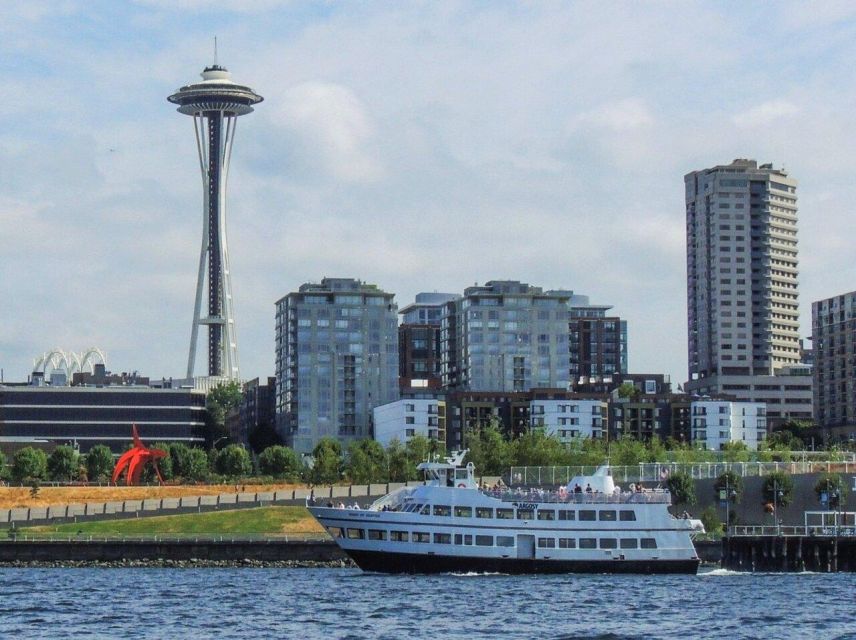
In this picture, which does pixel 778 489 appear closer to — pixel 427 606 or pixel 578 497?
pixel 578 497

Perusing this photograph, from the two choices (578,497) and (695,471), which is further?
(695,471)

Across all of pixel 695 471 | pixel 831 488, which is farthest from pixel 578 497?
pixel 695 471

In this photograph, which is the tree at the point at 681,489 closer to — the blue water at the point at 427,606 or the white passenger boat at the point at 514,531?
the blue water at the point at 427,606

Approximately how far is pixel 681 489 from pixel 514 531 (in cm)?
4384

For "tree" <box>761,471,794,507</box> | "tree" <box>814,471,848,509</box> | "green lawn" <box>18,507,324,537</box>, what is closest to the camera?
"tree" <box>814,471,848,509</box>

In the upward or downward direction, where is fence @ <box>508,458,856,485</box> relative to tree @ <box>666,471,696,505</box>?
upward

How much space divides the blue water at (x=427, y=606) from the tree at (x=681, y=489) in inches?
1288

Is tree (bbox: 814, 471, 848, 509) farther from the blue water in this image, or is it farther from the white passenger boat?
the white passenger boat

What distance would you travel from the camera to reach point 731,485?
172500 mm

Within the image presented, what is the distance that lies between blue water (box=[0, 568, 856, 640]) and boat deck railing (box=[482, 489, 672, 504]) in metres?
5.77

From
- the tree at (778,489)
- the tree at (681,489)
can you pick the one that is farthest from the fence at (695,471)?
the tree at (778,489)

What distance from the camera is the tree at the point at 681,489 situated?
17212cm

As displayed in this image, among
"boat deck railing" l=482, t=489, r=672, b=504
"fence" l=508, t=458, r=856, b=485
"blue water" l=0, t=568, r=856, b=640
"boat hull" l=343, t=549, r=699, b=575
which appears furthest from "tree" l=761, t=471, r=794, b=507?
"boat deck railing" l=482, t=489, r=672, b=504

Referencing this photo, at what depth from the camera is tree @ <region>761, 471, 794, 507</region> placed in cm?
17100
